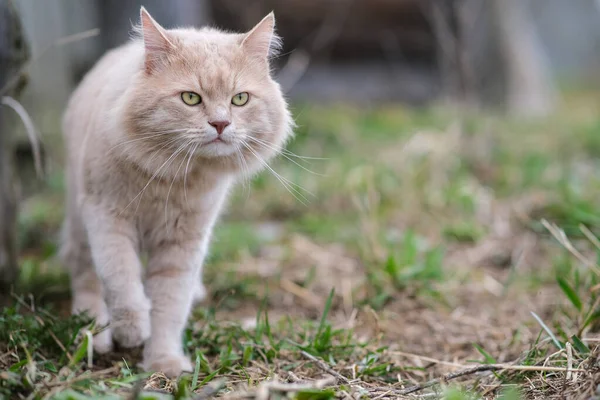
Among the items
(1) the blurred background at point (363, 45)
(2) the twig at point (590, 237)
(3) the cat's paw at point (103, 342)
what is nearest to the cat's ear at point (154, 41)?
(3) the cat's paw at point (103, 342)

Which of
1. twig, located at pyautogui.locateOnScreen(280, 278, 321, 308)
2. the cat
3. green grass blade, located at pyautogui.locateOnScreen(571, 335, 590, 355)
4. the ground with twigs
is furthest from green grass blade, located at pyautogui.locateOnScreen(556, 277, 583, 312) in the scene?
the cat

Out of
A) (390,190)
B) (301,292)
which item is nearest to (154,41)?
(301,292)

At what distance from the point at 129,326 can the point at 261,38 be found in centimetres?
115

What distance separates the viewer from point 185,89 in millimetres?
2168

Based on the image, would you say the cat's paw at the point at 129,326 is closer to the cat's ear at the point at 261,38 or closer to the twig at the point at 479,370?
→ the twig at the point at 479,370

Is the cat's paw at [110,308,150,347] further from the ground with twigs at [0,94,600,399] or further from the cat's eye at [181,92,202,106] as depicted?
the cat's eye at [181,92,202,106]

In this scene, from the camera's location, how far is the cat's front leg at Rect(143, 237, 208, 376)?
2.26 metres

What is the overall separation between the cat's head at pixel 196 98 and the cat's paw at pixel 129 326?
56 centimetres

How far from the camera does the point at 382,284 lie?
3.03 metres

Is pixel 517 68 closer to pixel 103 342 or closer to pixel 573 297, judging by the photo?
pixel 573 297

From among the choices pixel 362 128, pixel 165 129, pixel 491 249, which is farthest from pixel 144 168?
pixel 362 128

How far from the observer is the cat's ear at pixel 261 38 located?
7.64 ft

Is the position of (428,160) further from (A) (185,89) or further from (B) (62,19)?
(B) (62,19)

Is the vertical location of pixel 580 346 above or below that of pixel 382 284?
above
